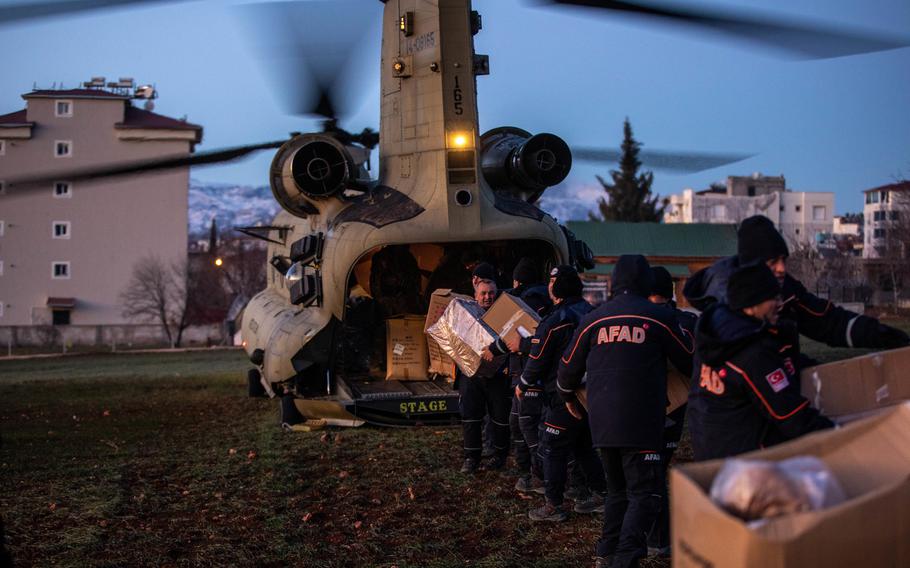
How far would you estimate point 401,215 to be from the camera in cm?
1231

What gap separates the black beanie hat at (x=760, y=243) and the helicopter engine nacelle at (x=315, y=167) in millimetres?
9015

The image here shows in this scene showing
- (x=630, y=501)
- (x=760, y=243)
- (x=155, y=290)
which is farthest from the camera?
(x=155, y=290)

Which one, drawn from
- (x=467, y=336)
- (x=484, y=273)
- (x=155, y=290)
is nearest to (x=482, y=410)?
(x=467, y=336)

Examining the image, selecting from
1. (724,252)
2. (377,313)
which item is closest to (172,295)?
(724,252)

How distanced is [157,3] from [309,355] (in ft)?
20.3

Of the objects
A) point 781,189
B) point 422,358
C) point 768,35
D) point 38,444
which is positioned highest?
point 781,189

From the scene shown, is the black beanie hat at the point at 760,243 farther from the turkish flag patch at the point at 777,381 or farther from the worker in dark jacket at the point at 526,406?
the worker in dark jacket at the point at 526,406

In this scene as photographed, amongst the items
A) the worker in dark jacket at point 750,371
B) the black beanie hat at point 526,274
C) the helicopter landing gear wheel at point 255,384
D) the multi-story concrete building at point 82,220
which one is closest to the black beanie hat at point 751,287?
the worker in dark jacket at point 750,371

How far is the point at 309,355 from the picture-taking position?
12602 millimetres

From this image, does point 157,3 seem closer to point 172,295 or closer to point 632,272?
point 632,272

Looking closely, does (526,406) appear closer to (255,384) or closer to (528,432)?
(528,432)

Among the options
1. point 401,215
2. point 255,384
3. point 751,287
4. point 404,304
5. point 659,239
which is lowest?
point 255,384

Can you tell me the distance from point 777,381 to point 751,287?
0.46 metres

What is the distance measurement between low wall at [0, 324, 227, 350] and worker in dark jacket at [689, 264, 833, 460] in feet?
141
